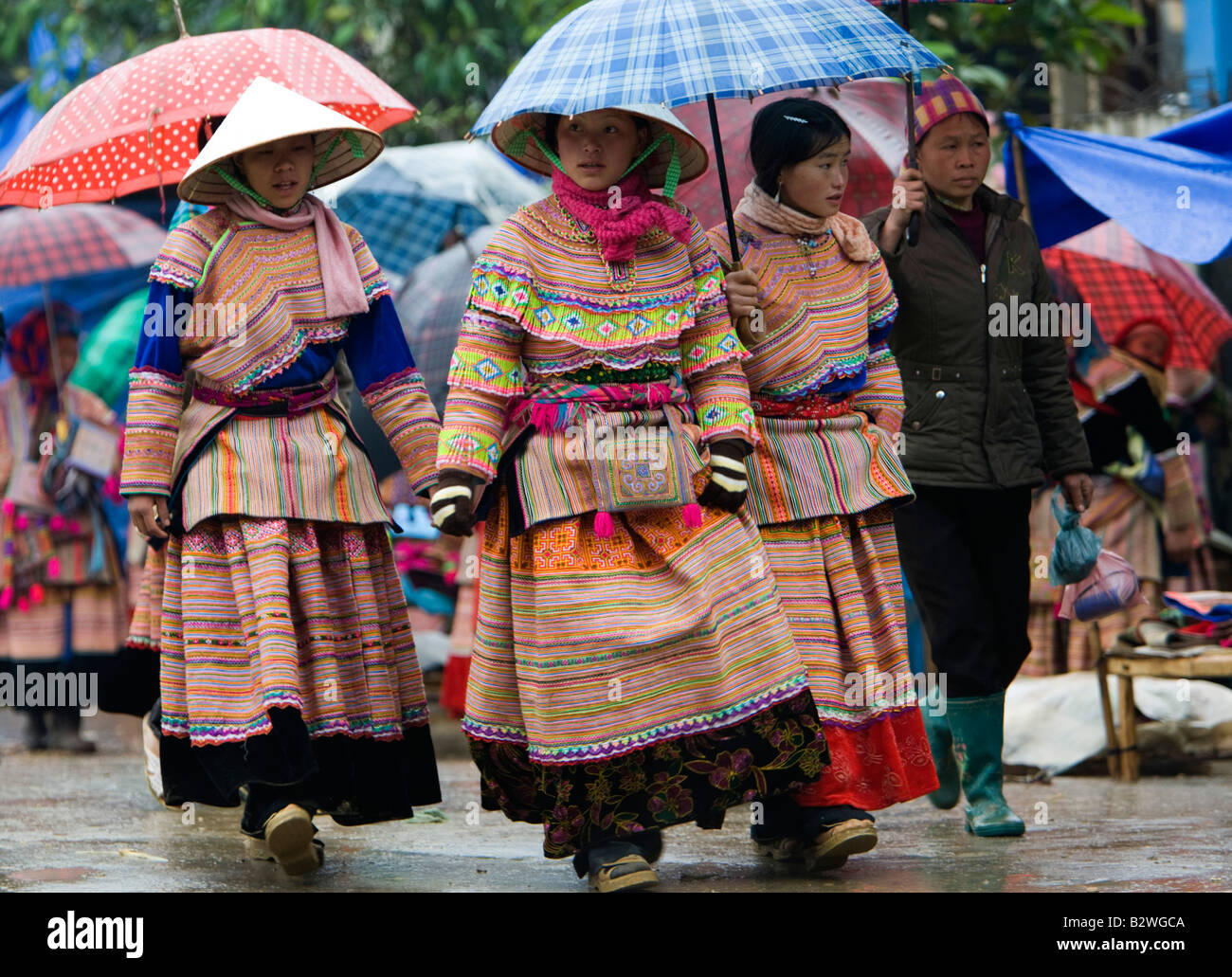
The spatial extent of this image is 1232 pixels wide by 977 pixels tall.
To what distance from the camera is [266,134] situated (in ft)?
16.3

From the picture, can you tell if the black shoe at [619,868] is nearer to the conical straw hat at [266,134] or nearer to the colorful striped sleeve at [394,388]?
the colorful striped sleeve at [394,388]

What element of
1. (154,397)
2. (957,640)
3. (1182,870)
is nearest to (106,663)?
(154,397)

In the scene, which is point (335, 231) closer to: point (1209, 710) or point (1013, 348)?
point (1013, 348)

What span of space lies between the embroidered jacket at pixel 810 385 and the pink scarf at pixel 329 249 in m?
1.06

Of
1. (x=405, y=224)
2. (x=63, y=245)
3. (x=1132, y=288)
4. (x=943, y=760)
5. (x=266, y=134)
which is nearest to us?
(x=266, y=134)

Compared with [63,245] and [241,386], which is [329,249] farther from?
[63,245]

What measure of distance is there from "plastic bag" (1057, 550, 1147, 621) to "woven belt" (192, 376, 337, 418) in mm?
2763

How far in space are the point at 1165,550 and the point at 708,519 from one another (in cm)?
473

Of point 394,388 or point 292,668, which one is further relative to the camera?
point 394,388

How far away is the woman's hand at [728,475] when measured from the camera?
4.84 meters

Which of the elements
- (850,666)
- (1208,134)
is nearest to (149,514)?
(850,666)

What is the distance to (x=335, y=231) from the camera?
528 cm

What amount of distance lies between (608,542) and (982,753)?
1.63 metres

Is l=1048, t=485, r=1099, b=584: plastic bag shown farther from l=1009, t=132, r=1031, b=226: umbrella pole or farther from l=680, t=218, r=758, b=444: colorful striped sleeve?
l=680, t=218, r=758, b=444: colorful striped sleeve
